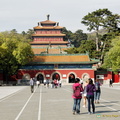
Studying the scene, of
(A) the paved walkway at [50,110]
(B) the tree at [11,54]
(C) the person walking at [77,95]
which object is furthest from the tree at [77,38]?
(C) the person walking at [77,95]

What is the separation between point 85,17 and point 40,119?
67.2 m

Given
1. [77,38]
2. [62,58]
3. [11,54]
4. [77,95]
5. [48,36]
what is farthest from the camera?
[77,38]

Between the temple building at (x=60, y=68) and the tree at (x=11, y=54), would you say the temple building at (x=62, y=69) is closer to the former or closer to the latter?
the temple building at (x=60, y=68)

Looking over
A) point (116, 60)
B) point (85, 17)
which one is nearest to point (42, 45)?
point (85, 17)

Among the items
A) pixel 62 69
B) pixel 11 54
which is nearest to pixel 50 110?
pixel 11 54

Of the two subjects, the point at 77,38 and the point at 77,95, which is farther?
the point at 77,38

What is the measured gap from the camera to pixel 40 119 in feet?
36.2

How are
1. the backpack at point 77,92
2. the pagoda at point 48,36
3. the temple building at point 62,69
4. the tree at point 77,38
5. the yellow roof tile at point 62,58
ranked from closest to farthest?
the backpack at point 77,92
the temple building at point 62,69
the yellow roof tile at point 62,58
the pagoda at point 48,36
the tree at point 77,38

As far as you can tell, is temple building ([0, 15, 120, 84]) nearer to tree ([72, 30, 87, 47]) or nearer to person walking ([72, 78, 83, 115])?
person walking ([72, 78, 83, 115])

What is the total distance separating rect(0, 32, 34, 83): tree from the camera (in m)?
55.9

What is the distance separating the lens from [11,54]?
57.6m

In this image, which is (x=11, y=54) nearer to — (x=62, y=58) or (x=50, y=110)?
(x=62, y=58)

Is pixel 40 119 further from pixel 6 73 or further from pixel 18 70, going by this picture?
pixel 18 70

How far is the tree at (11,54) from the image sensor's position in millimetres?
55891
